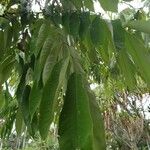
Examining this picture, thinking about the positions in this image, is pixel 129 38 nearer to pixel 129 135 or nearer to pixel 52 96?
pixel 52 96

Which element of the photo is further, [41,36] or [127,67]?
[127,67]

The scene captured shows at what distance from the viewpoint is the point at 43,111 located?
0.65 meters

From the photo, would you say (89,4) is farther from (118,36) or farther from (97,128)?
(97,128)

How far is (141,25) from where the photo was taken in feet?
2.67

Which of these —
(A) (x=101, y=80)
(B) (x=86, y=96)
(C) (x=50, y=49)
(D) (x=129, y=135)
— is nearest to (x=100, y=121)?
(B) (x=86, y=96)

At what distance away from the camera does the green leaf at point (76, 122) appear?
0.58m

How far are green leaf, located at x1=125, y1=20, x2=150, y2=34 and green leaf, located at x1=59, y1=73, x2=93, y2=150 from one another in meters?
0.23

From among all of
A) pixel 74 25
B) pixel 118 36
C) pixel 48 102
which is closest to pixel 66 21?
pixel 74 25

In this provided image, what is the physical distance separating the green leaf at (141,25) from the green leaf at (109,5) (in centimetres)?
5

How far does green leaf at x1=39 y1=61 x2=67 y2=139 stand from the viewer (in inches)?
25.5

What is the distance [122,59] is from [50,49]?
24cm

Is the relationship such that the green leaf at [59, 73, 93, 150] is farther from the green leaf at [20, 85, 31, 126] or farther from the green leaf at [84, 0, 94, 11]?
the green leaf at [84, 0, 94, 11]

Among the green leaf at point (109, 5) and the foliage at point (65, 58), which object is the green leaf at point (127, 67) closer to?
the foliage at point (65, 58)

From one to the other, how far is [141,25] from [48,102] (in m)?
0.28
